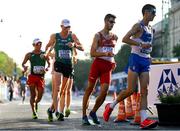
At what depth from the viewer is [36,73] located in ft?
45.4

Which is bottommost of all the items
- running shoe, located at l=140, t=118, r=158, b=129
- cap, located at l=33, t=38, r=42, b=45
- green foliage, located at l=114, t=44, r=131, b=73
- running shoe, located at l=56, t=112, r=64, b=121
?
running shoe, located at l=140, t=118, r=158, b=129

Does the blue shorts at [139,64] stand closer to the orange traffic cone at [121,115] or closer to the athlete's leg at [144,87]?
the athlete's leg at [144,87]

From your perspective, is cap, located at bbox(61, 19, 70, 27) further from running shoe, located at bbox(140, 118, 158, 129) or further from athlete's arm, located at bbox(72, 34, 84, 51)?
running shoe, located at bbox(140, 118, 158, 129)

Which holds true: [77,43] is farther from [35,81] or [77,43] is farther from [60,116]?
[35,81]

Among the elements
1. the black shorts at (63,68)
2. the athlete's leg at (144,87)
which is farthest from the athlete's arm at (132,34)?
the black shorts at (63,68)

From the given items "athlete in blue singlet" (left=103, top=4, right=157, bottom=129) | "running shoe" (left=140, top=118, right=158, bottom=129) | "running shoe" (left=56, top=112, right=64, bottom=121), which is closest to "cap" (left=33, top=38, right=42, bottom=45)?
"running shoe" (left=56, top=112, right=64, bottom=121)

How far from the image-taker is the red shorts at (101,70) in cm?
1074

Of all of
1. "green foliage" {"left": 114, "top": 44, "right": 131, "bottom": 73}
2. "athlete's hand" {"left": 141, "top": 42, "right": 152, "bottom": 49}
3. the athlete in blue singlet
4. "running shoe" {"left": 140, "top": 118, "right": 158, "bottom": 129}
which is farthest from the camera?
"green foliage" {"left": 114, "top": 44, "right": 131, "bottom": 73}

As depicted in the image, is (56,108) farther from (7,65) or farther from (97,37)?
(7,65)

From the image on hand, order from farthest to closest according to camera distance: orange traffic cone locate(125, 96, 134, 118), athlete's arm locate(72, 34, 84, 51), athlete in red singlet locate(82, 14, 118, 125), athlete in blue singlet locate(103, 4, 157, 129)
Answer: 1. orange traffic cone locate(125, 96, 134, 118)
2. athlete's arm locate(72, 34, 84, 51)
3. athlete in red singlet locate(82, 14, 118, 125)
4. athlete in blue singlet locate(103, 4, 157, 129)

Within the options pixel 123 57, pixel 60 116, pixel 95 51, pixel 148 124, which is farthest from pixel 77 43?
pixel 123 57

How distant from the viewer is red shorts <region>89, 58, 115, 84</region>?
1074cm

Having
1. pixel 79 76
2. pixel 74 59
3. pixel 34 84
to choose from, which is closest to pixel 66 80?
pixel 74 59

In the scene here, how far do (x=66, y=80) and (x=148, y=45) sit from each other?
258 centimetres
